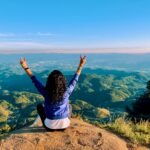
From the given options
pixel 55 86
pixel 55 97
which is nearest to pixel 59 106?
pixel 55 97

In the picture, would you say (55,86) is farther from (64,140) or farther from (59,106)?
(64,140)

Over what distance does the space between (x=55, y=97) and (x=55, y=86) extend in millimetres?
420

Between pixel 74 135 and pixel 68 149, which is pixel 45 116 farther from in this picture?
pixel 68 149

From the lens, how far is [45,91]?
10.9 m

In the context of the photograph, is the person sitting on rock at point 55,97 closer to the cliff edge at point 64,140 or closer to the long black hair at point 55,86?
the long black hair at point 55,86

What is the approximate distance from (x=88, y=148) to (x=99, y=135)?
3.45ft

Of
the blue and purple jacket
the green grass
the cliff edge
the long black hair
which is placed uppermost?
the long black hair

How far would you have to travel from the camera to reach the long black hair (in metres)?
10.6

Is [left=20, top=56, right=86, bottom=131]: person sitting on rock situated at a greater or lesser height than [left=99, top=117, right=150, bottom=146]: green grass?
greater

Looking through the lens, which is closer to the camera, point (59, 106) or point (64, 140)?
point (64, 140)

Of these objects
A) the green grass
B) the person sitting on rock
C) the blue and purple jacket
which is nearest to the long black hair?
the person sitting on rock

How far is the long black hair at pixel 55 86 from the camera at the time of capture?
34.7 ft

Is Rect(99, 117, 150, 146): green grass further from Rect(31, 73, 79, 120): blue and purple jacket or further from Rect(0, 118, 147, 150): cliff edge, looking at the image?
Rect(31, 73, 79, 120): blue and purple jacket

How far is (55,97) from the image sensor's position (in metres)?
10.9
